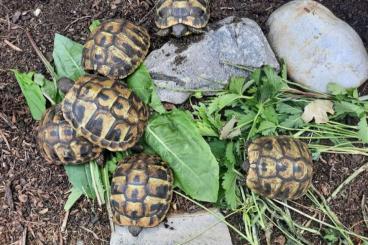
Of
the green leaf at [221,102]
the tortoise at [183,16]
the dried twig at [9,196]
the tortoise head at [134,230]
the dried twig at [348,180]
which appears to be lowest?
the dried twig at [9,196]

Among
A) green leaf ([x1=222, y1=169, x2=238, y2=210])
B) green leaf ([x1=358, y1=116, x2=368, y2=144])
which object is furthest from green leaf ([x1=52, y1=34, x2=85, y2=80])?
green leaf ([x1=358, y1=116, x2=368, y2=144])

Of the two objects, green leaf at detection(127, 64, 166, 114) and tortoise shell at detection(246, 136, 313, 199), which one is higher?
green leaf at detection(127, 64, 166, 114)

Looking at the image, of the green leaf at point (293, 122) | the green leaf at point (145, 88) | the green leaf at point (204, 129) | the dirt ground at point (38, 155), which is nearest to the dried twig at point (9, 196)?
the dirt ground at point (38, 155)

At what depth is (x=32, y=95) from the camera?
373 centimetres

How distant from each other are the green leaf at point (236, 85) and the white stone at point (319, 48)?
0.45 meters

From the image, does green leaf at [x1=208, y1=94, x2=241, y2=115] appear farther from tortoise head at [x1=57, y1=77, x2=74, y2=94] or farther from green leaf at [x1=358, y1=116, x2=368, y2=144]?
tortoise head at [x1=57, y1=77, x2=74, y2=94]

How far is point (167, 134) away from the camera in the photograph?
12.1ft

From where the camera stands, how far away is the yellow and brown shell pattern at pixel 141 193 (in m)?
3.48

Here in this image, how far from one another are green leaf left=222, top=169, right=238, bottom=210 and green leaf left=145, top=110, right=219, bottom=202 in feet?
0.20

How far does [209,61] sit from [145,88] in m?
0.48

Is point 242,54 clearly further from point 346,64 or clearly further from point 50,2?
point 50,2

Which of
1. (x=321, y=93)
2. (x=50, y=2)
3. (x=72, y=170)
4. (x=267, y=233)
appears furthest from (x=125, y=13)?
(x=267, y=233)

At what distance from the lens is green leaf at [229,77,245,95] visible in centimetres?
361

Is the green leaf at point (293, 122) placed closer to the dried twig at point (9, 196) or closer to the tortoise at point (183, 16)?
the tortoise at point (183, 16)
